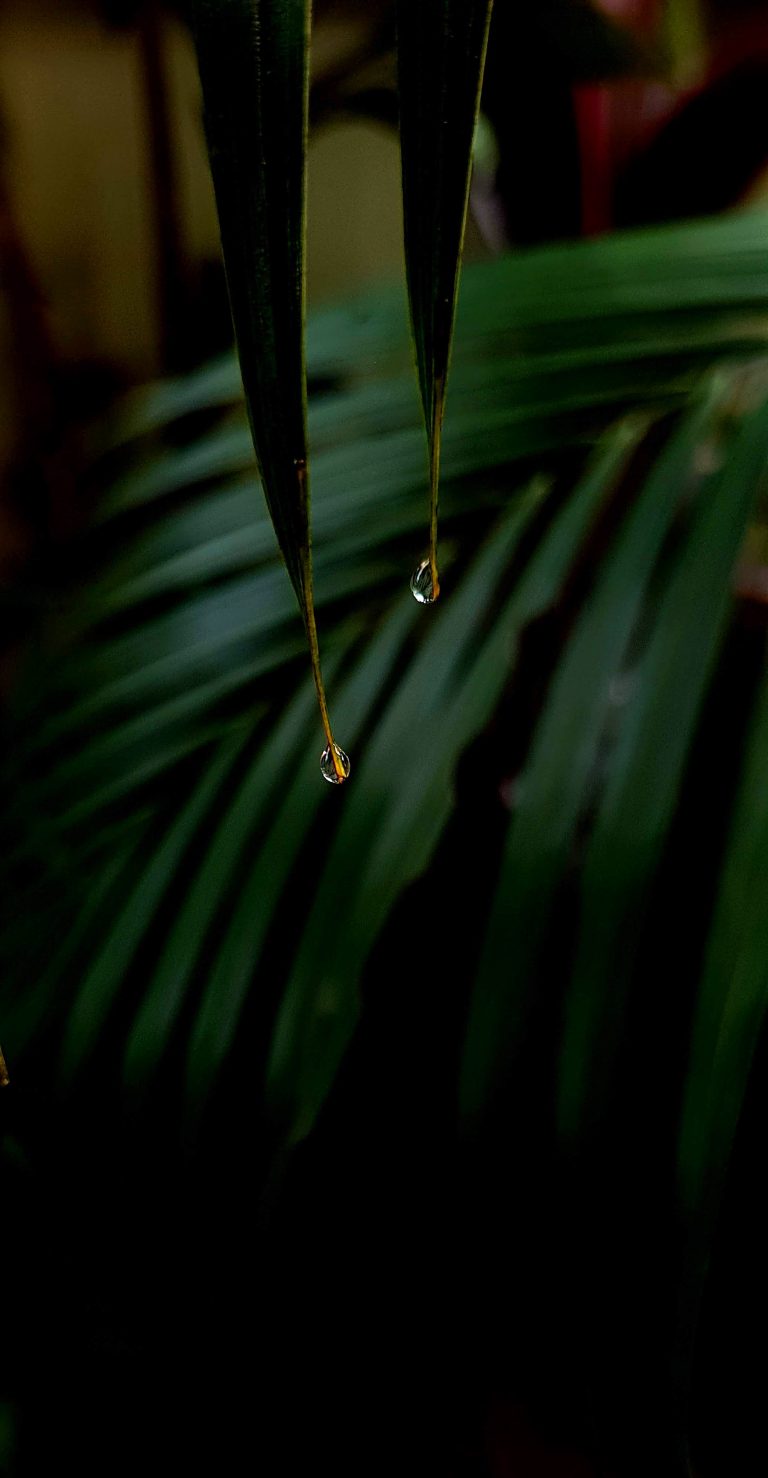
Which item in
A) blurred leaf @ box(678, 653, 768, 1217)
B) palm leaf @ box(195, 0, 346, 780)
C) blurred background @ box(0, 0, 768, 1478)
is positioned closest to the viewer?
palm leaf @ box(195, 0, 346, 780)

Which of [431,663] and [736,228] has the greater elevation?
[736,228]

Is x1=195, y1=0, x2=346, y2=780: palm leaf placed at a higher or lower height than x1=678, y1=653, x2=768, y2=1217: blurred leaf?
higher

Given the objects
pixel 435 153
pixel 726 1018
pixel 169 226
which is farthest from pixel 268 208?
pixel 169 226

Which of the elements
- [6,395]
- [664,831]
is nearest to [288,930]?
[664,831]

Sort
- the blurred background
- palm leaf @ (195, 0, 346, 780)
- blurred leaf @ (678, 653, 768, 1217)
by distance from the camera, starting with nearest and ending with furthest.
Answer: palm leaf @ (195, 0, 346, 780)
blurred leaf @ (678, 653, 768, 1217)
the blurred background

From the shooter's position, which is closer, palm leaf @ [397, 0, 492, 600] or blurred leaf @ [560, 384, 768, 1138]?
palm leaf @ [397, 0, 492, 600]

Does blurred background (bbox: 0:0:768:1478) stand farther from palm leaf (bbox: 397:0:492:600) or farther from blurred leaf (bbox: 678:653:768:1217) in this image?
palm leaf (bbox: 397:0:492:600)

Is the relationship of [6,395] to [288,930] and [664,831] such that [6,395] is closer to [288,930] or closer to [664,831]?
[288,930]

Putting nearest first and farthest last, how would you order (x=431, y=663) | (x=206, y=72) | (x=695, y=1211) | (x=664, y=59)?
(x=206, y=72) → (x=695, y=1211) → (x=431, y=663) → (x=664, y=59)

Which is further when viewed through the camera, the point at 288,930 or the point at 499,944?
the point at 288,930

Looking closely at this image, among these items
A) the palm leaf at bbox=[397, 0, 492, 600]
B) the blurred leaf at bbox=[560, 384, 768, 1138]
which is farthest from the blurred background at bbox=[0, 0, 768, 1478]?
the palm leaf at bbox=[397, 0, 492, 600]
